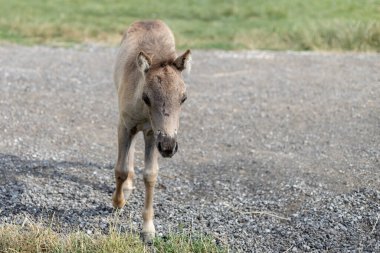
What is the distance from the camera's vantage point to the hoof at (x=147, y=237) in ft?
25.3

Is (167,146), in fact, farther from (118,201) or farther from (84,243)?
(118,201)

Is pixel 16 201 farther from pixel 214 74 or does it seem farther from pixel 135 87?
A: pixel 214 74

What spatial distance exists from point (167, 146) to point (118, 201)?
176 cm

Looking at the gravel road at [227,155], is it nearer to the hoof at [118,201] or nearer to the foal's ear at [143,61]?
the hoof at [118,201]

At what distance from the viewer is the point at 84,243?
24.0 feet

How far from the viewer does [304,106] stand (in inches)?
509

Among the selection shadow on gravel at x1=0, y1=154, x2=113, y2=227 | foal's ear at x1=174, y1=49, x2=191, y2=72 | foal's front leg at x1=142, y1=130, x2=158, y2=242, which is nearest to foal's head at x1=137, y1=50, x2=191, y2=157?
foal's ear at x1=174, y1=49, x2=191, y2=72

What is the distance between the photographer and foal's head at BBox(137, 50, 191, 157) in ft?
22.6

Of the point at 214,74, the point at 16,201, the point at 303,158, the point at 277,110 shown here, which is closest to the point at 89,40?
the point at 214,74

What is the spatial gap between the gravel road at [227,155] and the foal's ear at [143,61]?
1642 mm

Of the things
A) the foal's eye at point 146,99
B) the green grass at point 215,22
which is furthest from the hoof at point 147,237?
the green grass at point 215,22

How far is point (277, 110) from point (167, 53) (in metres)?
5.14

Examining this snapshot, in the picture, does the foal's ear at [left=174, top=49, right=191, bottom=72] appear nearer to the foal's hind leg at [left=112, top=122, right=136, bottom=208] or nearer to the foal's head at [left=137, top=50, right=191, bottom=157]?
the foal's head at [left=137, top=50, right=191, bottom=157]

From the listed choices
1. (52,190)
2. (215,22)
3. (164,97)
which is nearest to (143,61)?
(164,97)
